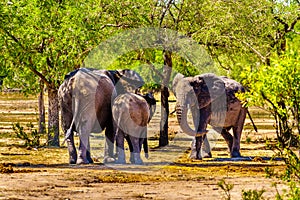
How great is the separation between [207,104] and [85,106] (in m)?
3.86

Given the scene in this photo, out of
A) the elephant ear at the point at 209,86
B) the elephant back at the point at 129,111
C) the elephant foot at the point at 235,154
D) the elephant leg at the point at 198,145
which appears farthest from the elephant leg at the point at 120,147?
the elephant foot at the point at 235,154

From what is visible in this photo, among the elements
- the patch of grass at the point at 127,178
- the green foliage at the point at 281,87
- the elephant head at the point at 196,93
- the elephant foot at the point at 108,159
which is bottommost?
the elephant foot at the point at 108,159

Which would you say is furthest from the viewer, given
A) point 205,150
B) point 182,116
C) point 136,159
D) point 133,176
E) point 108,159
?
point 205,150

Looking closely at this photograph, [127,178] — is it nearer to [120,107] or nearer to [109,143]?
[120,107]

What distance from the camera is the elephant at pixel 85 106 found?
1948 centimetres

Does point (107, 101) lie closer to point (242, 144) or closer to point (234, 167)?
point (234, 167)

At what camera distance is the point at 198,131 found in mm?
21609

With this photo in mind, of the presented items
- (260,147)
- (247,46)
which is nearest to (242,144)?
(260,147)

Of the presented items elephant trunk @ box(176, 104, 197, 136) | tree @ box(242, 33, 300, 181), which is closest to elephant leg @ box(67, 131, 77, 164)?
elephant trunk @ box(176, 104, 197, 136)

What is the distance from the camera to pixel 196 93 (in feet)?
70.8

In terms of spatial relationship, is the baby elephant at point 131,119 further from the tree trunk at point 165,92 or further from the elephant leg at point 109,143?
the tree trunk at point 165,92

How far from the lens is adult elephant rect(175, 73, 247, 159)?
70.1ft

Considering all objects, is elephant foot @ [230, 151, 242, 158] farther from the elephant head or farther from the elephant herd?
the elephant head

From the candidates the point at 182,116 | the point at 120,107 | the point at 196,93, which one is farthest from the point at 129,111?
the point at 196,93
